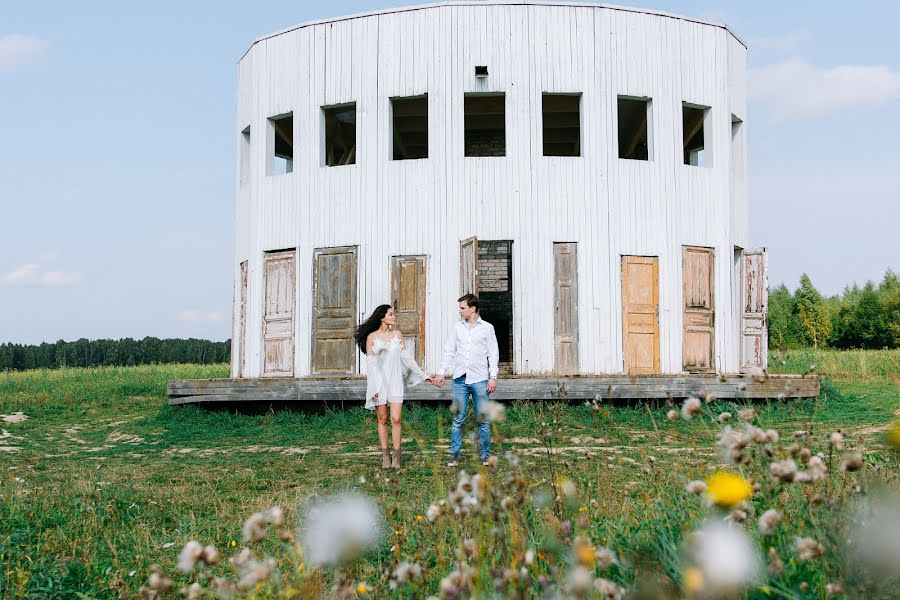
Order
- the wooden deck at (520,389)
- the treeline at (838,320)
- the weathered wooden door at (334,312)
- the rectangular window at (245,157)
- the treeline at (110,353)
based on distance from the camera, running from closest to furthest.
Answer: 1. the wooden deck at (520,389)
2. the weathered wooden door at (334,312)
3. the rectangular window at (245,157)
4. the treeline at (838,320)
5. the treeline at (110,353)

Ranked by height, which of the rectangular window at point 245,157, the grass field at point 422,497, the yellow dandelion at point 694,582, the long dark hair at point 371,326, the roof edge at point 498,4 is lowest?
the grass field at point 422,497

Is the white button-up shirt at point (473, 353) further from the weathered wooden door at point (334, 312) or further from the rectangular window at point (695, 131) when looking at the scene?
the rectangular window at point (695, 131)

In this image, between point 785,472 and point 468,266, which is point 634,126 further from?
point 785,472

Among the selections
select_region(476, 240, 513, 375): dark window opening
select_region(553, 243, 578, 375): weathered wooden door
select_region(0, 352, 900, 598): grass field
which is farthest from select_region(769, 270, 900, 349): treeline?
select_region(553, 243, 578, 375): weathered wooden door

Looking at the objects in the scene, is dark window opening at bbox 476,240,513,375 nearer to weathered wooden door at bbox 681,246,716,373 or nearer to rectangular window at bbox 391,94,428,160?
rectangular window at bbox 391,94,428,160

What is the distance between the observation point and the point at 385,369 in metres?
8.98

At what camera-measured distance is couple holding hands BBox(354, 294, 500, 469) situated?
8.93 meters

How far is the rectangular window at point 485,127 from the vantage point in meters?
17.0

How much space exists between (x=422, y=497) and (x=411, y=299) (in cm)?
889

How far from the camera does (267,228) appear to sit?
1680 centimetres

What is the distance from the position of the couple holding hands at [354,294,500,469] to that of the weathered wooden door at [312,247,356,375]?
21.5ft

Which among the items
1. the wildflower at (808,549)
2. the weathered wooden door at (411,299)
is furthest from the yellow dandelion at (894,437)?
the weathered wooden door at (411,299)

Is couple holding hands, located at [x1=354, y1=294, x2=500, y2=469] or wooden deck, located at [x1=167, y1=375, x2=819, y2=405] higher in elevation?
couple holding hands, located at [x1=354, y1=294, x2=500, y2=469]

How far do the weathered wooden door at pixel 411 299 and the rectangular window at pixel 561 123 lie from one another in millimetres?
4191
